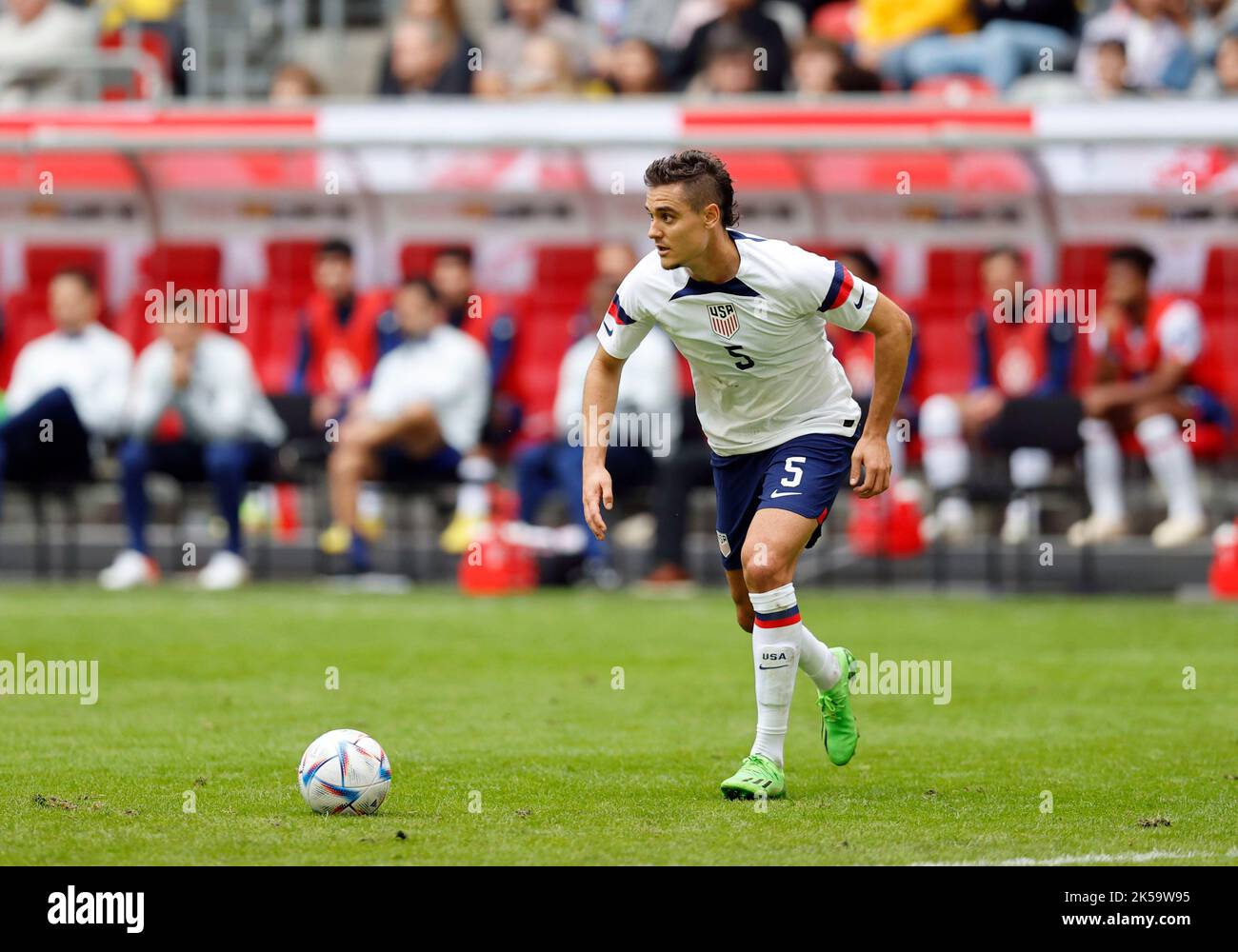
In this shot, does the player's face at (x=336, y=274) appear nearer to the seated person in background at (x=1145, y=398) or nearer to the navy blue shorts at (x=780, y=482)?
the seated person in background at (x=1145, y=398)

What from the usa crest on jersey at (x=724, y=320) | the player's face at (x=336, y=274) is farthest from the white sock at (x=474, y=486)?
the usa crest on jersey at (x=724, y=320)

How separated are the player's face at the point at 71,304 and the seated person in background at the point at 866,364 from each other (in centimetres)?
572

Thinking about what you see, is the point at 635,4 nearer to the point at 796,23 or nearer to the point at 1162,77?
the point at 796,23

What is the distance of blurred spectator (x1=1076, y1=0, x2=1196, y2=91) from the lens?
17.1 metres

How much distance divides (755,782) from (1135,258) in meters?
9.64

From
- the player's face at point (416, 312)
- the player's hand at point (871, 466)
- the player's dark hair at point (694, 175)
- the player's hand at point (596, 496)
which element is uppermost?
the player's dark hair at point (694, 175)

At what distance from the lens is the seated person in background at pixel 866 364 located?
15117 millimetres

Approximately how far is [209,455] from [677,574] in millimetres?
3559

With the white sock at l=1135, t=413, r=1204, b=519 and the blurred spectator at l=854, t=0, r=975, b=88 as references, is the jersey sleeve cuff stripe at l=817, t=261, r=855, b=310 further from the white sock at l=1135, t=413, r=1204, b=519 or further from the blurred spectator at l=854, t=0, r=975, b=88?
the blurred spectator at l=854, t=0, r=975, b=88

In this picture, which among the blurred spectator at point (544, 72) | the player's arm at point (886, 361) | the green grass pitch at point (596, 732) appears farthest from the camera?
the blurred spectator at point (544, 72)

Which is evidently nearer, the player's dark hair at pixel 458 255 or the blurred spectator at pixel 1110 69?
the blurred spectator at pixel 1110 69

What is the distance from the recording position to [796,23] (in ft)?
63.5

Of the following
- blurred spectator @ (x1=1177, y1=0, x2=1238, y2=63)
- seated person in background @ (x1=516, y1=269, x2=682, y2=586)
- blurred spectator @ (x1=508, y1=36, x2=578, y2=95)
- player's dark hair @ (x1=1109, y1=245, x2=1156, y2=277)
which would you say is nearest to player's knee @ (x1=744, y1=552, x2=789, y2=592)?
seated person in background @ (x1=516, y1=269, x2=682, y2=586)
